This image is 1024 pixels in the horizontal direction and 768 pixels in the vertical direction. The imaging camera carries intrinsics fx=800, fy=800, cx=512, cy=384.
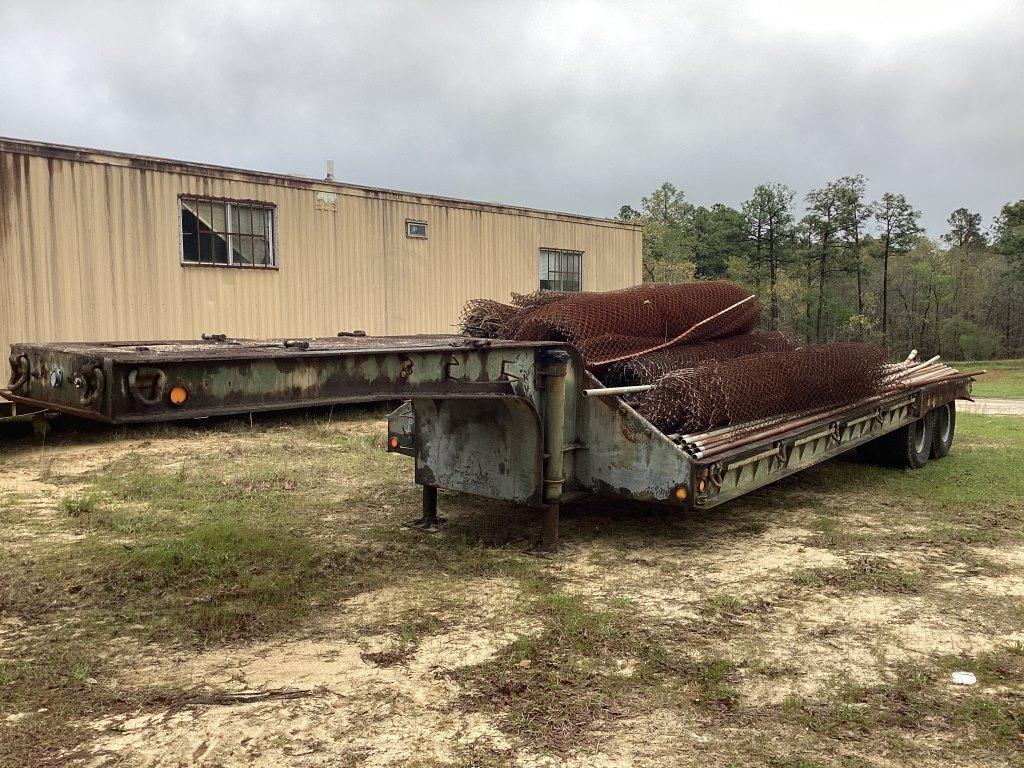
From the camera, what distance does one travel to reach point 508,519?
6.45m

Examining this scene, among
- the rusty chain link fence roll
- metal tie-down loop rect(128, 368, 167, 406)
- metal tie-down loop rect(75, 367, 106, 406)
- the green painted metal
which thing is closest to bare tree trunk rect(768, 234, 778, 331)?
the rusty chain link fence roll

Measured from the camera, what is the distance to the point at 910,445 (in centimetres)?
866

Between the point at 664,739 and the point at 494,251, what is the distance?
12.7m

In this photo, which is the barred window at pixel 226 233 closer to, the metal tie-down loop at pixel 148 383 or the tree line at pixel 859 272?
the metal tie-down loop at pixel 148 383

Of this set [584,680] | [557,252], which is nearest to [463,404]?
[584,680]

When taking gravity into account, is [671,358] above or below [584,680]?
above

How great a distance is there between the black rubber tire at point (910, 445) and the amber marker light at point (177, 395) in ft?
24.6

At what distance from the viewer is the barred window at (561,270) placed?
53.5 feet

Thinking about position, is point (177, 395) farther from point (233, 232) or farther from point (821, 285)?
point (821, 285)

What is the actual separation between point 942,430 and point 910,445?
4.08 feet

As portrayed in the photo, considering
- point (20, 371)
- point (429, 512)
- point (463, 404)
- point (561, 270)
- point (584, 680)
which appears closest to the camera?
point (584, 680)

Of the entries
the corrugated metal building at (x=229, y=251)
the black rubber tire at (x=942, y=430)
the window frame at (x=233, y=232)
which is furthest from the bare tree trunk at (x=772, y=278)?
the window frame at (x=233, y=232)

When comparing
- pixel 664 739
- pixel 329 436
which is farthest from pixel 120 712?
pixel 329 436

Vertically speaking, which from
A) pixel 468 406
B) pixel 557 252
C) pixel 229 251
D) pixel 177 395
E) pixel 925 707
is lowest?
pixel 925 707
